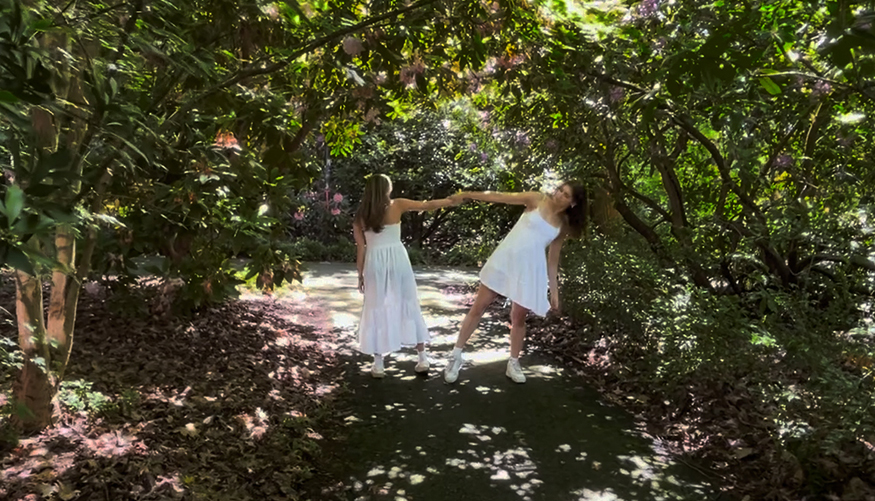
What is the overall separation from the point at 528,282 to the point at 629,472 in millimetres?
1778

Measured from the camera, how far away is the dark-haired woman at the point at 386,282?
5.11 meters

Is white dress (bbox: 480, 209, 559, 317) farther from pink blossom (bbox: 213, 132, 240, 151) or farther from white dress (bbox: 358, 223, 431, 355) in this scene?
pink blossom (bbox: 213, 132, 240, 151)

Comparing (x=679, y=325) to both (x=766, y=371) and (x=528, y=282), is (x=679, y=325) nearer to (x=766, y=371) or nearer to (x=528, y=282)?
(x=766, y=371)

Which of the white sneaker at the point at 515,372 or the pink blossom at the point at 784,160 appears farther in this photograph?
the white sneaker at the point at 515,372

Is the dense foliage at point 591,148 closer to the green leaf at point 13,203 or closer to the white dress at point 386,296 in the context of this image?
the green leaf at point 13,203

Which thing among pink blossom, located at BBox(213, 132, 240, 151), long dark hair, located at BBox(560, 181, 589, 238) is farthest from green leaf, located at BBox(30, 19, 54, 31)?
long dark hair, located at BBox(560, 181, 589, 238)

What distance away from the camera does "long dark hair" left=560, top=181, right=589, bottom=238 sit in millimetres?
4957

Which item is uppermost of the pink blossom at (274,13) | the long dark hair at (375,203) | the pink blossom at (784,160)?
the pink blossom at (274,13)

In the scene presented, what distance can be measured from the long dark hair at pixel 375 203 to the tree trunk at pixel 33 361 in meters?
2.42

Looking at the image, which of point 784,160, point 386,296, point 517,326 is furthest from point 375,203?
point 784,160

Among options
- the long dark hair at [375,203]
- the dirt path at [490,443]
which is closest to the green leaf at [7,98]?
the dirt path at [490,443]

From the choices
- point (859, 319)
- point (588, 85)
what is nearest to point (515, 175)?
point (588, 85)

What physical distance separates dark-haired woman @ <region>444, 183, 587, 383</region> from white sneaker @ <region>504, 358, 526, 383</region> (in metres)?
0.26

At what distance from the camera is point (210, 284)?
5270 millimetres
